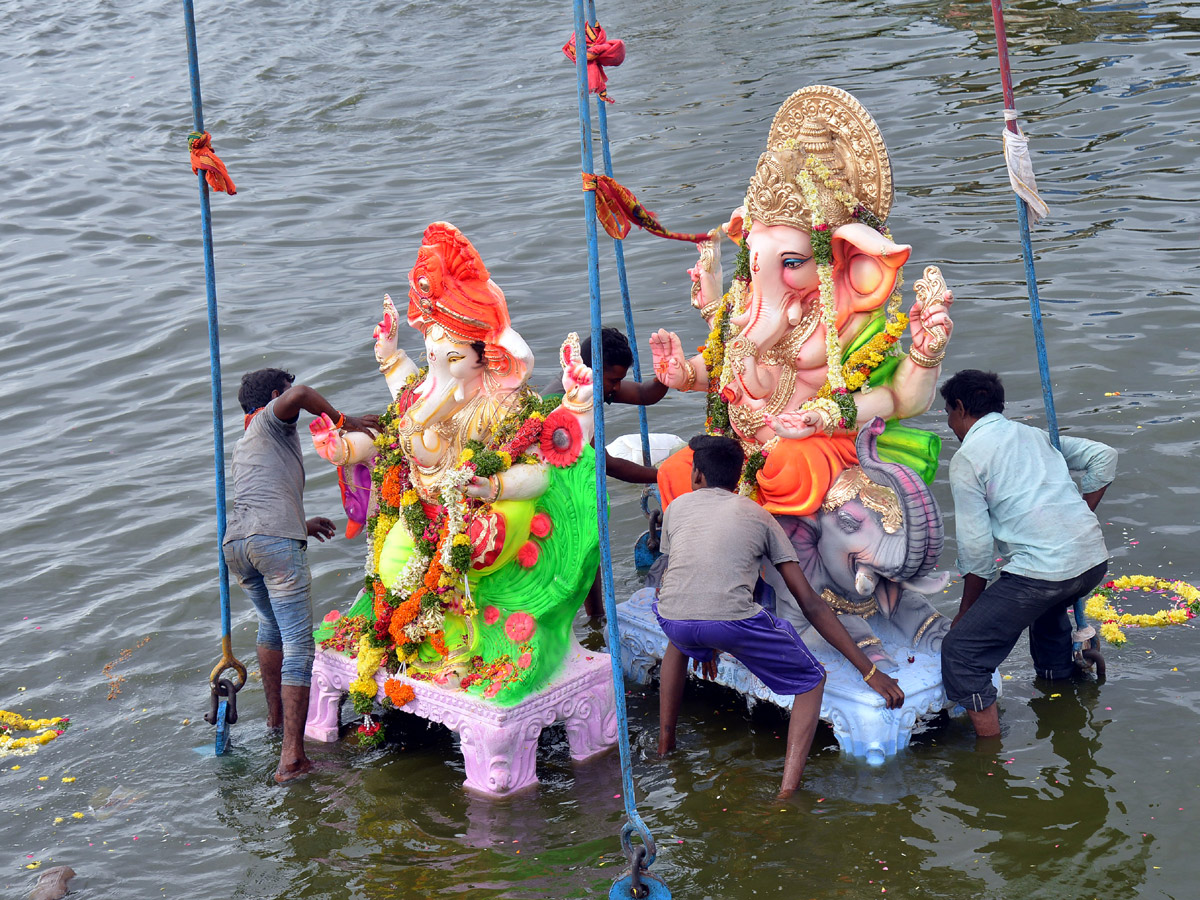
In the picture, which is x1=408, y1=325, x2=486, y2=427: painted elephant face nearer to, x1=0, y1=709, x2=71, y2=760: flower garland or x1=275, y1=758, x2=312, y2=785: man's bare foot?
x1=275, y1=758, x2=312, y2=785: man's bare foot

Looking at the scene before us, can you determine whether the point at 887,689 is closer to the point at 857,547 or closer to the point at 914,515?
the point at 857,547

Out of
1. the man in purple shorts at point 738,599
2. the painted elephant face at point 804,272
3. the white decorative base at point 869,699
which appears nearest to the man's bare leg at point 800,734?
the man in purple shorts at point 738,599

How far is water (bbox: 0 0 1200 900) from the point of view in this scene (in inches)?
207

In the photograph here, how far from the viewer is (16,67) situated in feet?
68.9

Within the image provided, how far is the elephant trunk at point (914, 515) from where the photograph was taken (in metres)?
5.56

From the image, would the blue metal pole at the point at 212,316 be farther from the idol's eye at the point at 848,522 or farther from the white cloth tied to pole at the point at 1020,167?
the white cloth tied to pole at the point at 1020,167

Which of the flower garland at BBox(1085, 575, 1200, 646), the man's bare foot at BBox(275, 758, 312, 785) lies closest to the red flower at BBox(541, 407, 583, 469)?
the man's bare foot at BBox(275, 758, 312, 785)

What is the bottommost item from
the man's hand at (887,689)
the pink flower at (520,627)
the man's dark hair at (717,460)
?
the man's hand at (887,689)

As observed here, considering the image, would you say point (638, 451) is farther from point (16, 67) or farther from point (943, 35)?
point (16, 67)

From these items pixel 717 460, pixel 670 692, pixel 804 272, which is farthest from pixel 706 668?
pixel 804 272

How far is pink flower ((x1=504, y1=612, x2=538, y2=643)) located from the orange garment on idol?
4.06ft

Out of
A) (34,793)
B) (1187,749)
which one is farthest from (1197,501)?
(34,793)

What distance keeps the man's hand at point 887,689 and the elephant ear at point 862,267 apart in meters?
1.66

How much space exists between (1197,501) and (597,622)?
12.7 ft
